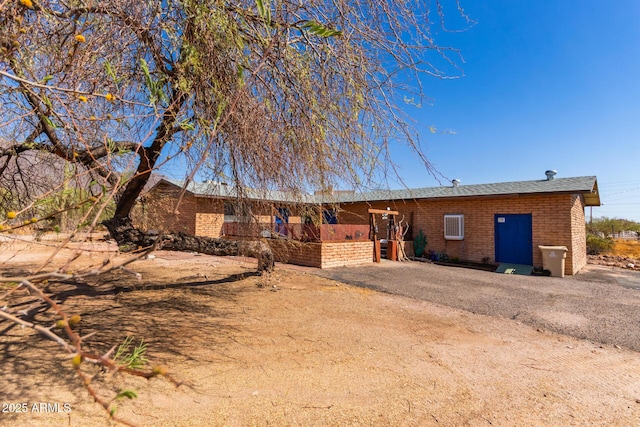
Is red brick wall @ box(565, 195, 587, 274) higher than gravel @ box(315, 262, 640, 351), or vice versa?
red brick wall @ box(565, 195, 587, 274)

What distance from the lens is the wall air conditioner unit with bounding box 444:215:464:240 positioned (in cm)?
1508

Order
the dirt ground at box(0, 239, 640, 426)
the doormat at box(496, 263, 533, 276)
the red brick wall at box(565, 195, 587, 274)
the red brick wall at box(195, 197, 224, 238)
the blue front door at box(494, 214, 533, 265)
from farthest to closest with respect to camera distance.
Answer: the red brick wall at box(195, 197, 224, 238)
the blue front door at box(494, 214, 533, 265)
the doormat at box(496, 263, 533, 276)
the red brick wall at box(565, 195, 587, 274)
the dirt ground at box(0, 239, 640, 426)

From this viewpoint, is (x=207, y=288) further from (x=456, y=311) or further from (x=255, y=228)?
(x=456, y=311)

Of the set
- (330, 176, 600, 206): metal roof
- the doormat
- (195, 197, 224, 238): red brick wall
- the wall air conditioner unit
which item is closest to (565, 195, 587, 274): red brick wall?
(330, 176, 600, 206): metal roof

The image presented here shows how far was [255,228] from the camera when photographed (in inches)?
238

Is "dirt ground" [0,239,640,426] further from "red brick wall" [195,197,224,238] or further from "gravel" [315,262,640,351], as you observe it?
"red brick wall" [195,197,224,238]

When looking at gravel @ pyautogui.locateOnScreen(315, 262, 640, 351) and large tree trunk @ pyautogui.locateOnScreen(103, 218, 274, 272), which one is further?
large tree trunk @ pyautogui.locateOnScreen(103, 218, 274, 272)

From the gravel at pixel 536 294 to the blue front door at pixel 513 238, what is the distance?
6.31 feet

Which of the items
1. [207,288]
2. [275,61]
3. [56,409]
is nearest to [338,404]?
[56,409]

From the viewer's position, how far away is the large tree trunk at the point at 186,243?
5.80 metres

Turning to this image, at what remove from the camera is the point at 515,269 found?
1240cm

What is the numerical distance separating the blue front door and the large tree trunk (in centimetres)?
1043

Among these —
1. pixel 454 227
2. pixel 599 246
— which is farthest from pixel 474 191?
pixel 599 246

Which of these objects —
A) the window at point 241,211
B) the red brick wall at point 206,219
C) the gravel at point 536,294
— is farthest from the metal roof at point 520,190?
the red brick wall at point 206,219
